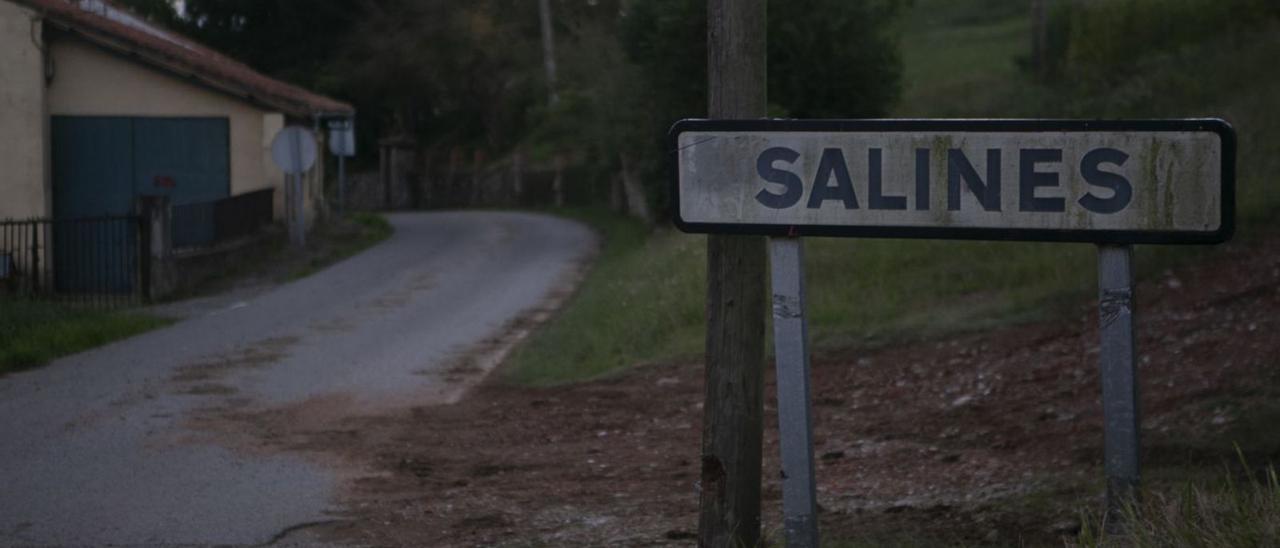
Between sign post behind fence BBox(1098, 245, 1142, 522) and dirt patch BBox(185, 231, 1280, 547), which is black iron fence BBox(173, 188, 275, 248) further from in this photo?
sign post behind fence BBox(1098, 245, 1142, 522)

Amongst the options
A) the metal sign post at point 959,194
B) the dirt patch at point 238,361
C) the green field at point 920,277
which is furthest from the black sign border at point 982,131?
the dirt patch at point 238,361

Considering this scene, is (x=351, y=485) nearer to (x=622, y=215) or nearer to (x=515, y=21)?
(x=622, y=215)

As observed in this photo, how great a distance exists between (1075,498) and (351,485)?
4.13 m

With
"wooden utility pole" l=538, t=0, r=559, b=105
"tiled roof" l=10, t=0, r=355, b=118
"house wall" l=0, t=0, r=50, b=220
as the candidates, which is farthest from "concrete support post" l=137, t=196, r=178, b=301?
"wooden utility pole" l=538, t=0, r=559, b=105

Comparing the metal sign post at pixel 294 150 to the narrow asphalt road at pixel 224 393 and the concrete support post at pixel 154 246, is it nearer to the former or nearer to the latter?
the narrow asphalt road at pixel 224 393

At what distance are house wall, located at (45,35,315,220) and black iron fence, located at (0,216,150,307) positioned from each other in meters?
3.14

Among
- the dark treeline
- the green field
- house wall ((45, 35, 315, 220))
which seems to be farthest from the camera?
the dark treeline

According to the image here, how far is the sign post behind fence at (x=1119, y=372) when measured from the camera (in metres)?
4.70

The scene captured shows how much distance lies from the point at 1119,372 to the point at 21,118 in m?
22.1

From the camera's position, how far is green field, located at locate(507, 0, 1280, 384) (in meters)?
13.0

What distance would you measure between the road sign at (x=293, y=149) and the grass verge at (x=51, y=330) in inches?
347

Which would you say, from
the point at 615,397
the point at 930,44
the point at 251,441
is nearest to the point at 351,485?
the point at 251,441

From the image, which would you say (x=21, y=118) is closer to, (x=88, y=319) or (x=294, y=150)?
(x=294, y=150)

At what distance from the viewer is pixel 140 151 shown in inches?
976
